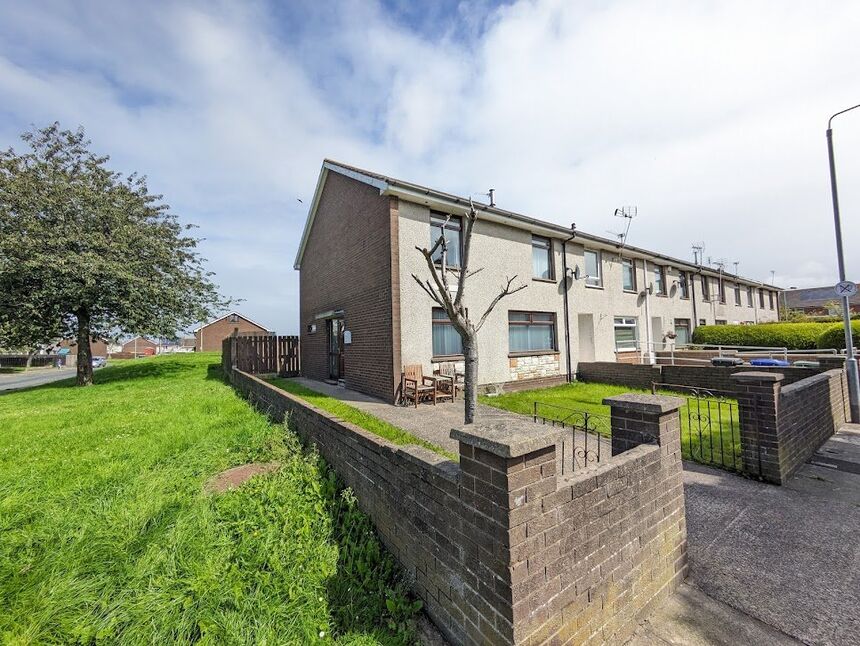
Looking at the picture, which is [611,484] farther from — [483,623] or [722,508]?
[722,508]

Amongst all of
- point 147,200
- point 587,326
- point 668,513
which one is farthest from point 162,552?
point 147,200

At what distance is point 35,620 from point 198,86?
8.11 metres

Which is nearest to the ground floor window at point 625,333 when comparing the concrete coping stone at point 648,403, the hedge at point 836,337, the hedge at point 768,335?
the hedge at point 768,335

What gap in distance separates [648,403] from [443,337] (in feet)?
24.4

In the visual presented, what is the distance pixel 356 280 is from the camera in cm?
1123

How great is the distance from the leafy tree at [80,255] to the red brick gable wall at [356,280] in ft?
20.0

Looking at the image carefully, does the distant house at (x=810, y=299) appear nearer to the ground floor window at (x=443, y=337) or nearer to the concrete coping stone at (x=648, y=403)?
the ground floor window at (x=443, y=337)

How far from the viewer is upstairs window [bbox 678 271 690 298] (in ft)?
64.7

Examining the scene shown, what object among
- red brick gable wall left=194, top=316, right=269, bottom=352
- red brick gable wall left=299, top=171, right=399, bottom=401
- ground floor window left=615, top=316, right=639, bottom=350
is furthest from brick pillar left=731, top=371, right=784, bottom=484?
red brick gable wall left=194, top=316, right=269, bottom=352

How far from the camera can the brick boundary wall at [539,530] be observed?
1991 millimetres

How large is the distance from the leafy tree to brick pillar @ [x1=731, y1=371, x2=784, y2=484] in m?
17.1

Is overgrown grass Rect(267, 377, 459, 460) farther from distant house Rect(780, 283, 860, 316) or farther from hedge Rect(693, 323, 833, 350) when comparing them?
distant house Rect(780, 283, 860, 316)

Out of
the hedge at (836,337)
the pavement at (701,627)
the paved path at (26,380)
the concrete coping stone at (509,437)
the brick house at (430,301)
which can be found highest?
the brick house at (430,301)

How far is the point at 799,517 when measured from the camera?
11.7 feet
